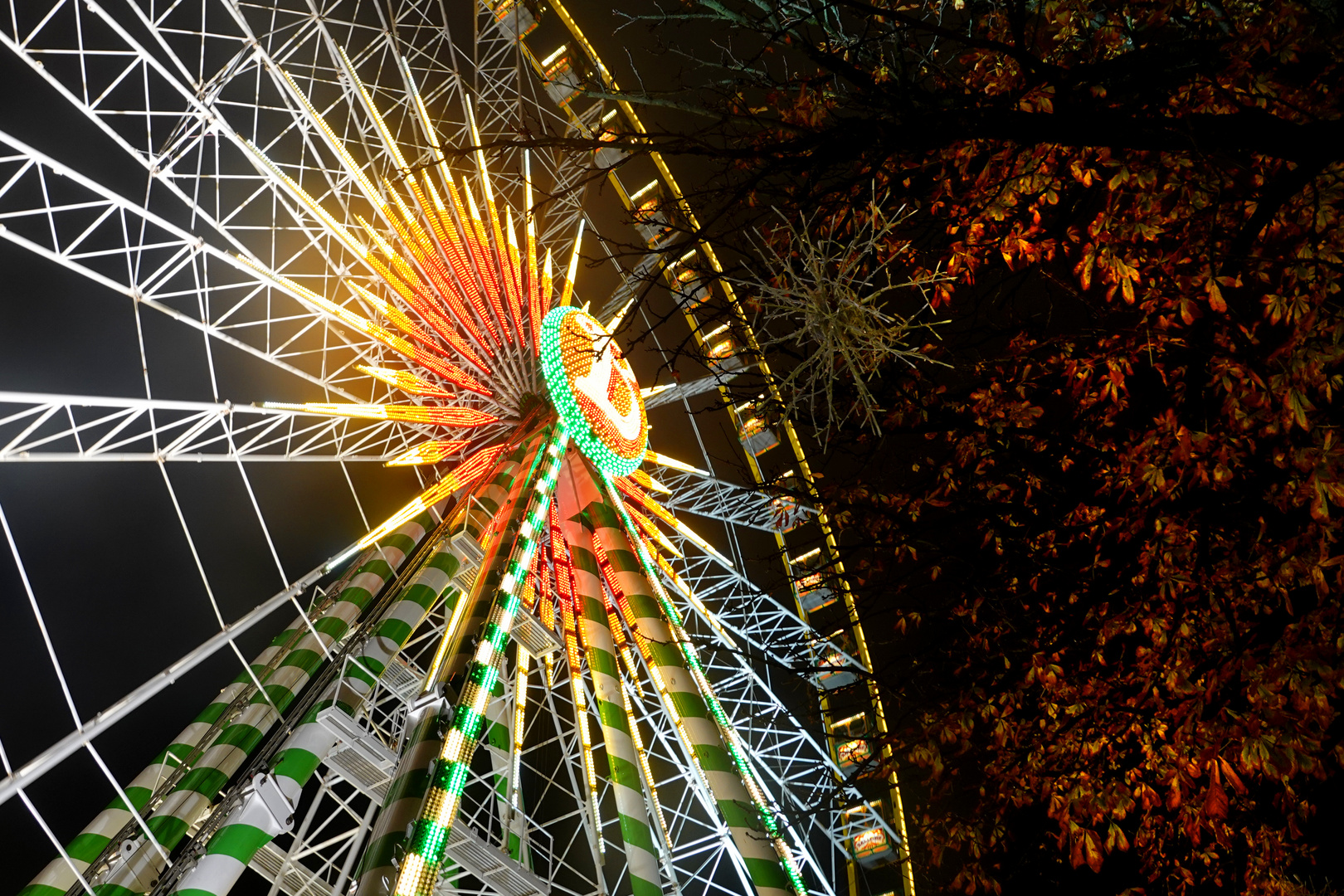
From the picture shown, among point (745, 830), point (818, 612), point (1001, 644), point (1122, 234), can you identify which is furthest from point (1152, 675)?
point (818, 612)

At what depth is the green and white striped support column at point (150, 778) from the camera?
10750 mm

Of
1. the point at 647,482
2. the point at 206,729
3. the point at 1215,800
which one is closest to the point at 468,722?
the point at 1215,800

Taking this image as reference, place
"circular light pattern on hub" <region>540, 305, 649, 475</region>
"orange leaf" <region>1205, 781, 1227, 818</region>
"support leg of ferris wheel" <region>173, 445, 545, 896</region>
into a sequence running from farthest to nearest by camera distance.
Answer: "circular light pattern on hub" <region>540, 305, 649, 475</region> → "support leg of ferris wheel" <region>173, 445, 545, 896</region> → "orange leaf" <region>1205, 781, 1227, 818</region>

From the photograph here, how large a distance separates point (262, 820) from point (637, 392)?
7577 mm

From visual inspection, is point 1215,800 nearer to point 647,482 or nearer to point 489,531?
point 489,531

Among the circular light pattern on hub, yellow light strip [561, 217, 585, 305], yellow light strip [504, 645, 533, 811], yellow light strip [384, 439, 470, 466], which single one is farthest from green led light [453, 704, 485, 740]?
yellow light strip [561, 217, 585, 305]

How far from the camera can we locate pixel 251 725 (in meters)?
12.4

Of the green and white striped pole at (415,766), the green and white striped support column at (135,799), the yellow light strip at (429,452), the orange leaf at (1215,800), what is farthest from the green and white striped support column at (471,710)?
the green and white striped support column at (135,799)

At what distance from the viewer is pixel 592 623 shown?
10.8 m

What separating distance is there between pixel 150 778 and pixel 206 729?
1.02 m

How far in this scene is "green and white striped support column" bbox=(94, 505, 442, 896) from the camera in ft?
30.9

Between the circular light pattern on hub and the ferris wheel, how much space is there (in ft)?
0.17

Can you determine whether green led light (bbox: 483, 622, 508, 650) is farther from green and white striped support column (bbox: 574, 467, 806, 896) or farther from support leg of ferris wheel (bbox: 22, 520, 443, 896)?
green and white striped support column (bbox: 574, 467, 806, 896)

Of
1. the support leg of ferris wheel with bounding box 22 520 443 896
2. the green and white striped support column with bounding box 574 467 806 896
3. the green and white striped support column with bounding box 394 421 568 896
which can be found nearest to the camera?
the green and white striped support column with bounding box 394 421 568 896
